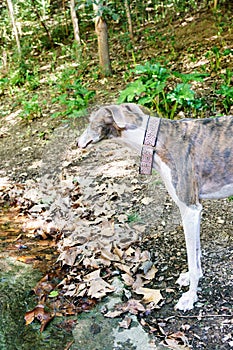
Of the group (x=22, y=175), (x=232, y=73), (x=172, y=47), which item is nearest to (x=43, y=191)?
(x=22, y=175)

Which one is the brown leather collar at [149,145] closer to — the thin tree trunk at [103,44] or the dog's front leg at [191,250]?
the dog's front leg at [191,250]

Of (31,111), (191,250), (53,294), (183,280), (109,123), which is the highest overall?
(109,123)

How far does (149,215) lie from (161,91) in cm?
219

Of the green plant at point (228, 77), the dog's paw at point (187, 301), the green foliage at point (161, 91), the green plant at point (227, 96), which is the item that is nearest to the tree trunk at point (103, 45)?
the green foliage at point (161, 91)

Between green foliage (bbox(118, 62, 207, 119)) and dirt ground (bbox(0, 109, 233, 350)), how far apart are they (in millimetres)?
863

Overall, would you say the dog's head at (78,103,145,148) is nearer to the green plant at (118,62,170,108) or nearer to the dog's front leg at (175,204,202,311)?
the dog's front leg at (175,204,202,311)

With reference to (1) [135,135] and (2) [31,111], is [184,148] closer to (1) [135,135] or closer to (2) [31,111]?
(1) [135,135]

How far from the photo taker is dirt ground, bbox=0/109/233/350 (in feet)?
12.4

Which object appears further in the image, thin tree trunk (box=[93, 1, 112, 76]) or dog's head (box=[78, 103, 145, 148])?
thin tree trunk (box=[93, 1, 112, 76])

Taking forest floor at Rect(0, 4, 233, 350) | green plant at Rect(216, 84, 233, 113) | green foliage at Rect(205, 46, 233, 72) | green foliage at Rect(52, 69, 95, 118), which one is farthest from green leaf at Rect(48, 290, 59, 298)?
green foliage at Rect(205, 46, 233, 72)

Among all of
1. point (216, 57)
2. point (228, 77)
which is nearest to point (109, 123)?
point (228, 77)

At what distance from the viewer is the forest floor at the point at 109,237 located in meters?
3.90

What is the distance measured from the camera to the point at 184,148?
147 inches

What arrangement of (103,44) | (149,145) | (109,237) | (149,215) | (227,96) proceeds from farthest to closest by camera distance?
(103,44)
(227,96)
(149,215)
(109,237)
(149,145)
